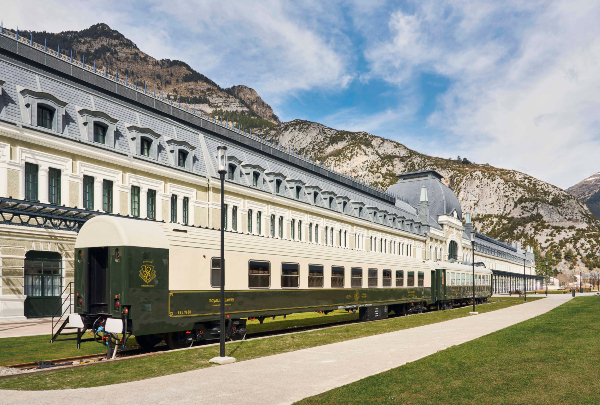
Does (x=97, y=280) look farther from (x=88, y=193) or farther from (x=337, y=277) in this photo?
(x=88, y=193)

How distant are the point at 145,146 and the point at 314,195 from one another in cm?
2367

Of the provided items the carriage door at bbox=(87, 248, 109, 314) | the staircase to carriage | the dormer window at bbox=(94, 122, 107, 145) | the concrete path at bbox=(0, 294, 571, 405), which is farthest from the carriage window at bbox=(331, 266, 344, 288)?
the dormer window at bbox=(94, 122, 107, 145)

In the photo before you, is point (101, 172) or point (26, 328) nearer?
point (26, 328)

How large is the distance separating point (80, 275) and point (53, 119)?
1656 centimetres

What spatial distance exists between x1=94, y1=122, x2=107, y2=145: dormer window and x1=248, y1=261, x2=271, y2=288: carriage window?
56.7 ft

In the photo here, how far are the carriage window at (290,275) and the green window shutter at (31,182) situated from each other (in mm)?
15789

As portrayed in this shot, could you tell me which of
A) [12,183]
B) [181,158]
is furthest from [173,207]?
[12,183]

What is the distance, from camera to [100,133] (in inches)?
1240

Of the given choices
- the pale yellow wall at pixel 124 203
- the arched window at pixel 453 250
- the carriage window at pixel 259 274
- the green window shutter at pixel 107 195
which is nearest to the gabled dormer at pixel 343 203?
the pale yellow wall at pixel 124 203

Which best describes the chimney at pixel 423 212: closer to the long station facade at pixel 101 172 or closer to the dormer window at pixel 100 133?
the long station facade at pixel 101 172

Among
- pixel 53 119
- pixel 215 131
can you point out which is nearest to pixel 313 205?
pixel 215 131

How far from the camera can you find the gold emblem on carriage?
48.5ft

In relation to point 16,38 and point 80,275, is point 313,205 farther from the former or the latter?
point 80,275

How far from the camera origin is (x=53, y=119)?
28516mm
